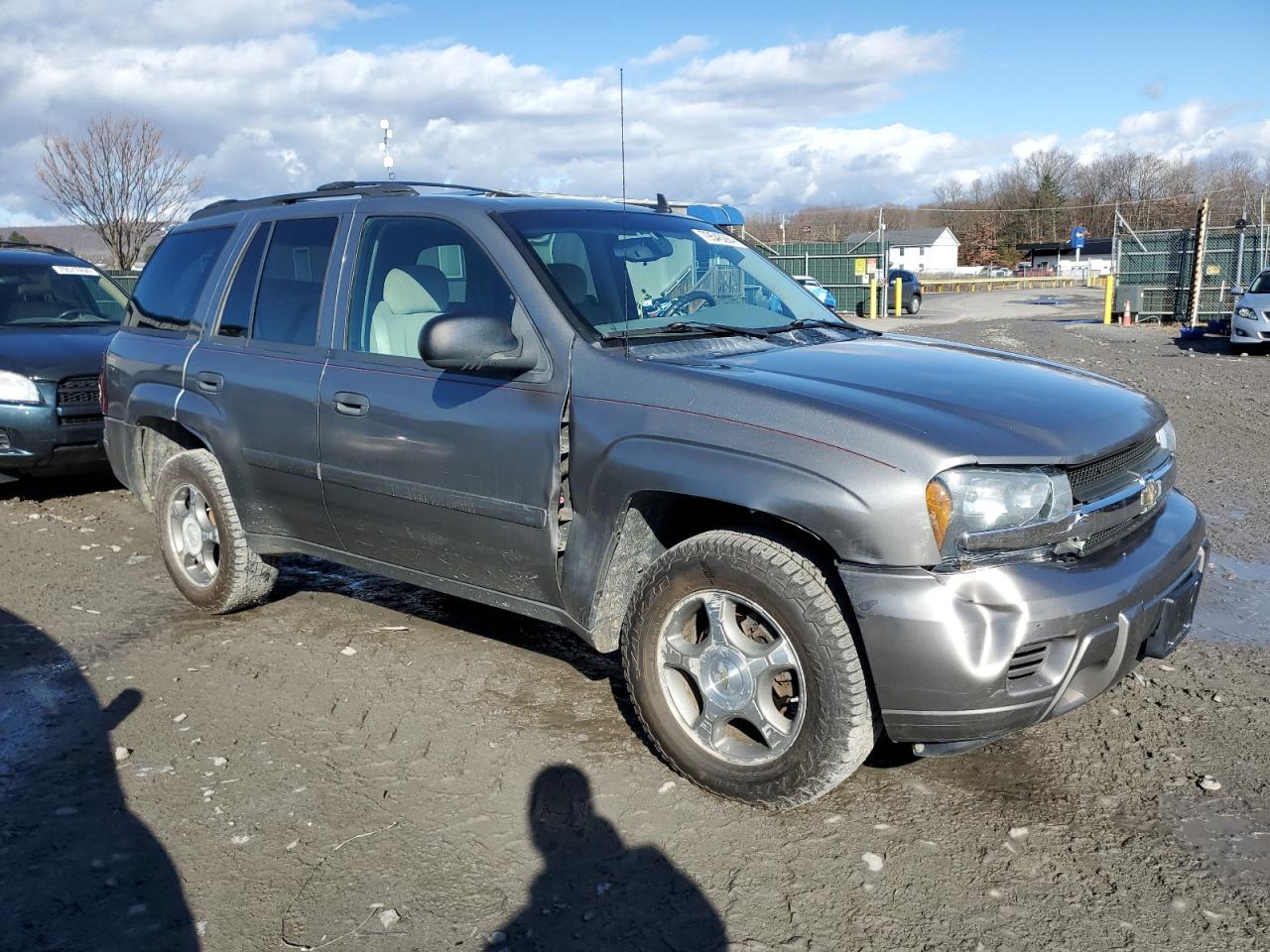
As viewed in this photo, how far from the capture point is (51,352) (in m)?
7.90

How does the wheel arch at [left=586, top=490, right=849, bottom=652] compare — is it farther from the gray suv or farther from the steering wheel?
the steering wheel

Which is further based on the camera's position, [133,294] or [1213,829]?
[133,294]

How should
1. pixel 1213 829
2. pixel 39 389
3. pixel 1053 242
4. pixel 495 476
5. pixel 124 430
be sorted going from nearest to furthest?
1. pixel 1213 829
2. pixel 495 476
3. pixel 124 430
4. pixel 39 389
5. pixel 1053 242

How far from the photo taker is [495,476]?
12.2 feet

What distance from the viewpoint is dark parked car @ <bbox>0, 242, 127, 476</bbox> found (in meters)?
7.60

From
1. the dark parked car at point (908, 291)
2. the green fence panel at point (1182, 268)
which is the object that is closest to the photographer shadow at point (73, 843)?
the green fence panel at point (1182, 268)

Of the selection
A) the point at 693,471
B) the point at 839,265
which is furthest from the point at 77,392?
the point at 839,265

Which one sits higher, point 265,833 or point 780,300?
point 780,300

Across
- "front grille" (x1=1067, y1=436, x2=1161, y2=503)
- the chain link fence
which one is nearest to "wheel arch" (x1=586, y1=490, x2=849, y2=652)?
"front grille" (x1=1067, y1=436, x2=1161, y2=503)

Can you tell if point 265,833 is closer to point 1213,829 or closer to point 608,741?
point 608,741

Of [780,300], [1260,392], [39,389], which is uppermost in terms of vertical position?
[780,300]

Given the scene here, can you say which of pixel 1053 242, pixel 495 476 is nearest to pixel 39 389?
pixel 495 476

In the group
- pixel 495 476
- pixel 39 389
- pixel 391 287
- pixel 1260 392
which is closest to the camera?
pixel 495 476

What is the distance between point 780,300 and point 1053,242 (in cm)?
10352
